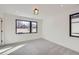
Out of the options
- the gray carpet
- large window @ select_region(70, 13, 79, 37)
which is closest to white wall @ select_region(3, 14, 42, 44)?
the gray carpet

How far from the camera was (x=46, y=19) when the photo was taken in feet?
8.38

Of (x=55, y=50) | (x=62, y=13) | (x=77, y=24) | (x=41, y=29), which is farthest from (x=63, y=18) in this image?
(x=55, y=50)

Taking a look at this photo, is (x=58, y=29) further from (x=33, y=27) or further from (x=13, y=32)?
(x=13, y=32)

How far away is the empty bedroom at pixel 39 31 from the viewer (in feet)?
7.97

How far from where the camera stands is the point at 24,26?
96.7 inches

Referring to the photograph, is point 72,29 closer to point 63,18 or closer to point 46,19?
point 63,18

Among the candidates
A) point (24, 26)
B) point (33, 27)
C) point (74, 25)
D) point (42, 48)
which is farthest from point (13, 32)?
point (74, 25)

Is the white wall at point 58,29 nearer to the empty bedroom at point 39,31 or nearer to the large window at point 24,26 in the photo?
the empty bedroom at point 39,31

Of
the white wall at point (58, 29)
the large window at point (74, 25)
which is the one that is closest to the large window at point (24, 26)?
the white wall at point (58, 29)

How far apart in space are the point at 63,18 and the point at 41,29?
62 centimetres

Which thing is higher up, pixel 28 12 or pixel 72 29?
pixel 28 12

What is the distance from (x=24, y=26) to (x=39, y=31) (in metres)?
0.38
